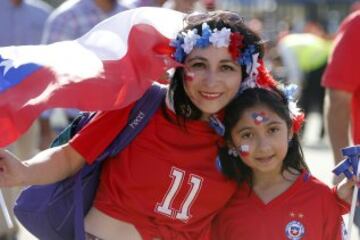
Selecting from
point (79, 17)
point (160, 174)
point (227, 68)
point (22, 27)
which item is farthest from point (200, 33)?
point (22, 27)

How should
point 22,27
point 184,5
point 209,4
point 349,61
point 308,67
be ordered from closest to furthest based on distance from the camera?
point 349,61, point 184,5, point 209,4, point 22,27, point 308,67

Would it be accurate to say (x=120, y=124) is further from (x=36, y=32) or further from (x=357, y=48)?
(x=36, y=32)

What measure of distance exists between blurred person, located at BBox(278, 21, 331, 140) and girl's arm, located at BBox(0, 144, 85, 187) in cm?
1213

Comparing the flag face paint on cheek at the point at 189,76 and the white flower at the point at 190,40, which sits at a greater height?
the white flower at the point at 190,40

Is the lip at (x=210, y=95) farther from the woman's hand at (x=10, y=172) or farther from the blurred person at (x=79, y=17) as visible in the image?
the blurred person at (x=79, y=17)

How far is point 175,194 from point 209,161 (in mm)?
190

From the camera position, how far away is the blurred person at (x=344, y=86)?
213 inches

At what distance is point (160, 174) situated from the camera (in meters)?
4.13

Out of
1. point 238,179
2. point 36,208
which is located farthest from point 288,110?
point 36,208

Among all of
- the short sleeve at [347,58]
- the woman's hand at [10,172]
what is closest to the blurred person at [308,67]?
the short sleeve at [347,58]

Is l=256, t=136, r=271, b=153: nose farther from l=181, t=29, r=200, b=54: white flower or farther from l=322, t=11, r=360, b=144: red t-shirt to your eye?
l=322, t=11, r=360, b=144: red t-shirt

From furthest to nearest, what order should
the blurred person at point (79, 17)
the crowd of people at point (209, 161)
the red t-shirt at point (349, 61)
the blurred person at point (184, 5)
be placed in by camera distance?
the blurred person at point (79, 17) → the blurred person at point (184, 5) → the red t-shirt at point (349, 61) → the crowd of people at point (209, 161)

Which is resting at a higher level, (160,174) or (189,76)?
(189,76)

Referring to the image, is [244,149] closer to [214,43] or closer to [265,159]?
[265,159]
